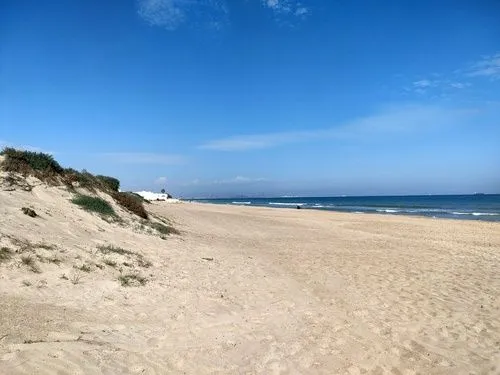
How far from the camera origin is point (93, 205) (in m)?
14.4

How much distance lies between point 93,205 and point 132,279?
6.45 meters

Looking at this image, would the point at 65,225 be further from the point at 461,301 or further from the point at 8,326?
the point at 461,301

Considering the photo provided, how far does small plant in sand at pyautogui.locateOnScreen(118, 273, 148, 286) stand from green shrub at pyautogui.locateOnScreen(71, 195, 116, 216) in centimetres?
584

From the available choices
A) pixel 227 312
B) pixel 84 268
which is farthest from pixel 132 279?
pixel 227 312

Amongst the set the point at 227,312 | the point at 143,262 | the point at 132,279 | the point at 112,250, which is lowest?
the point at 227,312

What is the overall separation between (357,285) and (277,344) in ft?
16.1

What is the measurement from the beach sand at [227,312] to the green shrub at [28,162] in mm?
1361

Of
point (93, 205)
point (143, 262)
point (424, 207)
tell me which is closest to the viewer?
point (143, 262)

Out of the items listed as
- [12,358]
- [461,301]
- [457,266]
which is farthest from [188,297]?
[457,266]

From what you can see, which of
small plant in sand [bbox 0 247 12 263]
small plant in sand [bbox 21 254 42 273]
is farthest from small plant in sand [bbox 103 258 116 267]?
small plant in sand [bbox 0 247 12 263]

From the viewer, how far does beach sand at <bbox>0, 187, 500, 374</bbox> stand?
555 cm

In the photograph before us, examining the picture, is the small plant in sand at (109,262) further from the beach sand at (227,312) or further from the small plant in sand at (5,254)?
the small plant in sand at (5,254)

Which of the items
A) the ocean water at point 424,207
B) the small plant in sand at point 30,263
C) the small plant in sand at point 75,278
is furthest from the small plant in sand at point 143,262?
the ocean water at point 424,207

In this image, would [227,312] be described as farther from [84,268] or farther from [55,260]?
[55,260]
